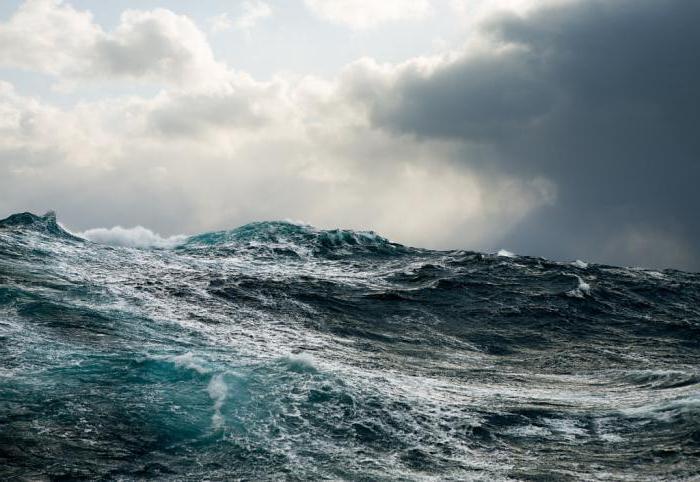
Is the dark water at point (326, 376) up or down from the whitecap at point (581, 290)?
down

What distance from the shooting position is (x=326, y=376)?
18938 millimetres

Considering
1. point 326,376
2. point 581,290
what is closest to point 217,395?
point 326,376

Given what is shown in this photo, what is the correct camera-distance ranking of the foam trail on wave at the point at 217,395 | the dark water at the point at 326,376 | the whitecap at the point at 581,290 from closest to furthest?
the dark water at the point at 326,376, the foam trail on wave at the point at 217,395, the whitecap at the point at 581,290

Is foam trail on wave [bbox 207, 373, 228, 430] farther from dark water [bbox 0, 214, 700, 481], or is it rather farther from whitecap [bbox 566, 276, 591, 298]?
whitecap [bbox 566, 276, 591, 298]

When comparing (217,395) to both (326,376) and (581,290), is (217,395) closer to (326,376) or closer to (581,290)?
(326,376)

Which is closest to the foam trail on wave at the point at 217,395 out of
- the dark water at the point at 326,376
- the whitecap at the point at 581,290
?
the dark water at the point at 326,376

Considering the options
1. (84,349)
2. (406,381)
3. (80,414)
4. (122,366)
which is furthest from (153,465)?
(406,381)

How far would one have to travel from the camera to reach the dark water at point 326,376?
13.5 m

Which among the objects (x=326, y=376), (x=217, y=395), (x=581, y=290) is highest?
(x=581, y=290)

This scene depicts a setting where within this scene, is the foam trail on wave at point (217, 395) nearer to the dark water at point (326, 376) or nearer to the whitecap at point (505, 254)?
the dark water at point (326, 376)

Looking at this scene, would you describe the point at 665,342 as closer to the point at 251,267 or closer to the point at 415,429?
the point at 415,429

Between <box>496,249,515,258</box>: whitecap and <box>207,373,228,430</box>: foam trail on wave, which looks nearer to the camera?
<box>207,373,228,430</box>: foam trail on wave

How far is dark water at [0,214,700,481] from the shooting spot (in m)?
13.5

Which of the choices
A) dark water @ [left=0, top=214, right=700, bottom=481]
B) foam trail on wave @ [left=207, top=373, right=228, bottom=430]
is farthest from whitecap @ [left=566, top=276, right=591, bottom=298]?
foam trail on wave @ [left=207, top=373, right=228, bottom=430]
